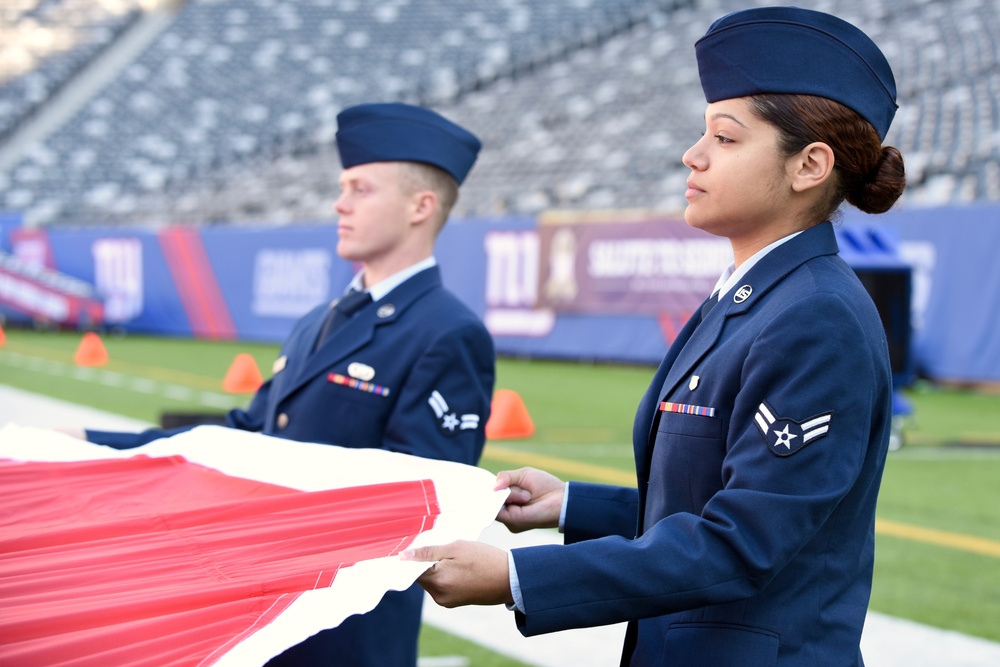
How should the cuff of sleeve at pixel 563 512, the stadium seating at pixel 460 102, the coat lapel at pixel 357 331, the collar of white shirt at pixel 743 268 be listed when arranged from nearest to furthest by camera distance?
the collar of white shirt at pixel 743 268, the cuff of sleeve at pixel 563 512, the coat lapel at pixel 357 331, the stadium seating at pixel 460 102

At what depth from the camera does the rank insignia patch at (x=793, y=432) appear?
1584 mm

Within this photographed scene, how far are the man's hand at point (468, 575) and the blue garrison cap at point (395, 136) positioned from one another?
1.63m

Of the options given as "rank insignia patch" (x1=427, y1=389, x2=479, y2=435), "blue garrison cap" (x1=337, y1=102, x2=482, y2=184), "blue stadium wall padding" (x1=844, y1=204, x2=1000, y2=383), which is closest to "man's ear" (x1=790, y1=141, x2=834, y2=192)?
"rank insignia patch" (x1=427, y1=389, x2=479, y2=435)

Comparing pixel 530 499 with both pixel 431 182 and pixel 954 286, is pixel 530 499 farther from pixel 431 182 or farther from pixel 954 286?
pixel 954 286

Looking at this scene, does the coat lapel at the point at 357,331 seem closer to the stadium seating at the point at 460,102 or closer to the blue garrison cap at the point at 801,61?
the blue garrison cap at the point at 801,61

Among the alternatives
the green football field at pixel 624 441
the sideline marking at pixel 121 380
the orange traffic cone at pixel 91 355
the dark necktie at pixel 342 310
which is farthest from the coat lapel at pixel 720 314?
the orange traffic cone at pixel 91 355

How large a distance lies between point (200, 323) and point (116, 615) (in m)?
19.6

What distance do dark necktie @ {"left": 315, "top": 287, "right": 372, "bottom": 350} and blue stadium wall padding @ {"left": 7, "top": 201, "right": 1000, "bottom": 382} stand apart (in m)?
6.46

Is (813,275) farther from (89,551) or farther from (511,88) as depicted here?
(511,88)

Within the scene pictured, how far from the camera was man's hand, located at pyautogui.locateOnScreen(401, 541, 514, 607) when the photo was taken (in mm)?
1639

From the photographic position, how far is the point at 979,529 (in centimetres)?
632

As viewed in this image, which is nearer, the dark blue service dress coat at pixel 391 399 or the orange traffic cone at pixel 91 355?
the dark blue service dress coat at pixel 391 399

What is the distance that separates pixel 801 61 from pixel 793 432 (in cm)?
54

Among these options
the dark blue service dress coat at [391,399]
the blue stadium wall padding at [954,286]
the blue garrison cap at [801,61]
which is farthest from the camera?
the blue stadium wall padding at [954,286]
